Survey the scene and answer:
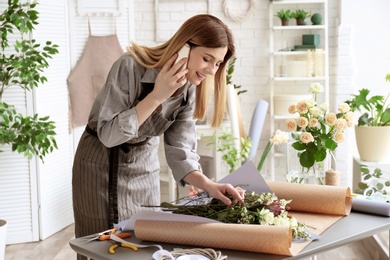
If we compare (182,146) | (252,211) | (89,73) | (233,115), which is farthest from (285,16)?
(252,211)

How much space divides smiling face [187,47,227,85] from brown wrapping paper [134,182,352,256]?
20.8 inches

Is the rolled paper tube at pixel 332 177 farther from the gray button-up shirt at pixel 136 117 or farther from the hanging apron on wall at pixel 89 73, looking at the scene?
the hanging apron on wall at pixel 89 73

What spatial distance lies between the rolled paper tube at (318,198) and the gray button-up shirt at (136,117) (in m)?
0.37

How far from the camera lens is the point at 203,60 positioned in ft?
7.07

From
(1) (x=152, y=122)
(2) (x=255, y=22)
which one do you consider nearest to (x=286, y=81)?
(2) (x=255, y=22)

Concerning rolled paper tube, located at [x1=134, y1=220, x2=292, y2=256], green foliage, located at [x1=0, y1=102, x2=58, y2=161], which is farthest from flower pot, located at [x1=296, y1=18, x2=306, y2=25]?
rolled paper tube, located at [x1=134, y1=220, x2=292, y2=256]

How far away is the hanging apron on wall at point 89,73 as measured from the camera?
5.23m

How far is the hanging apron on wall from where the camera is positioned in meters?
5.23

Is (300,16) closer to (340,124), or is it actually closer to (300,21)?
A: (300,21)

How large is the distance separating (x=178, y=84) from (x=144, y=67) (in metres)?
0.27

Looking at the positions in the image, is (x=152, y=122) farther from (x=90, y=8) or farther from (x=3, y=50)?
(x=90, y=8)

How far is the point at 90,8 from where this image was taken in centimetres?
534

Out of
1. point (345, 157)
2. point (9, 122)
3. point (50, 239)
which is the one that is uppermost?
point (9, 122)

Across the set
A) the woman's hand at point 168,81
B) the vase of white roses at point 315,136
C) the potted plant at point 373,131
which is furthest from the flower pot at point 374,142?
the woman's hand at point 168,81
